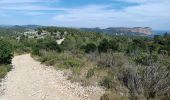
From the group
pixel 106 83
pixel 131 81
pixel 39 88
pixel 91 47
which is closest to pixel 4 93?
pixel 39 88

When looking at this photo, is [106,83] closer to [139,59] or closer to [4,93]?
[4,93]

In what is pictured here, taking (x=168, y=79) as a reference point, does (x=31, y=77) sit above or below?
below

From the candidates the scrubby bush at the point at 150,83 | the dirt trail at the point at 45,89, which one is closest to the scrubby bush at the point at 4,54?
the dirt trail at the point at 45,89

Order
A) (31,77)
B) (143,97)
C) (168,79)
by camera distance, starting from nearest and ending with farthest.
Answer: (143,97) < (168,79) < (31,77)

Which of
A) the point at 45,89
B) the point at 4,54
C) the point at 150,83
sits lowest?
the point at 45,89

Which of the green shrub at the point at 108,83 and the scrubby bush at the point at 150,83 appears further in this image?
the green shrub at the point at 108,83

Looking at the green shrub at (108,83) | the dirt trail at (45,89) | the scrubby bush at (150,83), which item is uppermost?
the scrubby bush at (150,83)

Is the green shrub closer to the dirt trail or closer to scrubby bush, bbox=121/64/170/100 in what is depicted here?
the dirt trail

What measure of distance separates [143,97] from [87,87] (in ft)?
10.6

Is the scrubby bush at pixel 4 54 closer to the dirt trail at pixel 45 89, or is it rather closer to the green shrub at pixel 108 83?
the dirt trail at pixel 45 89

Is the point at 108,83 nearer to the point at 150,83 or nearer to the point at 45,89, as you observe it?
the point at 150,83

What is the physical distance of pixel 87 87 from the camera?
1317 centimetres

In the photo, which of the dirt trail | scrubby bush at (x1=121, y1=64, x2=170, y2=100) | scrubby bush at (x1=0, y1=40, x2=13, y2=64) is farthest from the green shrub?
scrubby bush at (x1=0, y1=40, x2=13, y2=64)

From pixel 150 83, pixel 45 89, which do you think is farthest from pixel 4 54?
pixel 150 83
